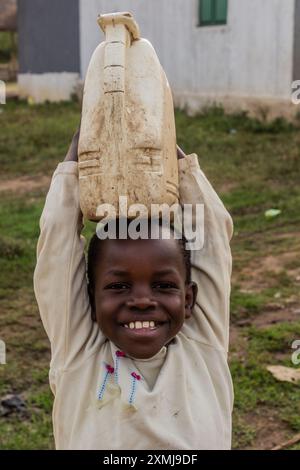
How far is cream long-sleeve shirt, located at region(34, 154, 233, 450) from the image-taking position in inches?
79.7

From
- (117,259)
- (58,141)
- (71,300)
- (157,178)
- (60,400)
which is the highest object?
(157,178)

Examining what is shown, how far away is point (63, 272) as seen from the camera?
209 centimetres

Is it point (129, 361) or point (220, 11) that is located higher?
point (220, 11)

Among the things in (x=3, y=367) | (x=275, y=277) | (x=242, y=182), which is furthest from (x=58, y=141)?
(x=3, y=367)

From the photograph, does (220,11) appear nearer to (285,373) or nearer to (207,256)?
(285,373)

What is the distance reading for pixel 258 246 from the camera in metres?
6.14

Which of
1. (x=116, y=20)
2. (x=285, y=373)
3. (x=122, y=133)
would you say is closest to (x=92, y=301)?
(x=122, y=133)

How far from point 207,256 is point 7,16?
15.5 meters

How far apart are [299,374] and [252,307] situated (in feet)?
3.06

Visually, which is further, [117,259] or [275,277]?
[275,277]

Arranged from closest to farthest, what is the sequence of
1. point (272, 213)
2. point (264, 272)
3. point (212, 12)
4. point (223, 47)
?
1. point (264, 272)
2. point (272, 213)
3. point (223, 47)
4. point (212, 12)

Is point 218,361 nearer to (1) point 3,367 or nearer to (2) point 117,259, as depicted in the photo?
(2) point 117,259

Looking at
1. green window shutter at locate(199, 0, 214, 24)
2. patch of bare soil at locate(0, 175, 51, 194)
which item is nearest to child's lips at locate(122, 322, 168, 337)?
patch of bare soil at locate(0, 175, 51, 194)

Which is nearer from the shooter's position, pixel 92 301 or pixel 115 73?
pixel 115 73
